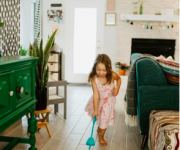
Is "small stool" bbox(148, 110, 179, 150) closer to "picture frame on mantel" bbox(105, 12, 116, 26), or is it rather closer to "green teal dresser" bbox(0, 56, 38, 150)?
"green teal dresser" bbox(0, 56, 38, 150)

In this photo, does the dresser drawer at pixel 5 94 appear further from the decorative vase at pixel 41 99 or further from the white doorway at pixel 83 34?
the white doorway at pixel 83 34

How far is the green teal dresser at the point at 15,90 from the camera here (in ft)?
5.63

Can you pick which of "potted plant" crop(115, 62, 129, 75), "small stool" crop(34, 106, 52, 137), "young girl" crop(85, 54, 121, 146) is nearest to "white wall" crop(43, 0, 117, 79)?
"potted plant" crop(115, 62, 129, 75)

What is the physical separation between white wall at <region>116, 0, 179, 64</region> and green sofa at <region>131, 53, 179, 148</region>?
3.82 metres

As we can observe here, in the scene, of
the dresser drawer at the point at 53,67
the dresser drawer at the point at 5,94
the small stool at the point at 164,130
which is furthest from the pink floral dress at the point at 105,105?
the dresser drawer at the point at 53,67

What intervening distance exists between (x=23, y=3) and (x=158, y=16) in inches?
123

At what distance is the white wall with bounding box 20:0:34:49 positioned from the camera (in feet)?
18.4

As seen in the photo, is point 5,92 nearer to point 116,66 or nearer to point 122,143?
point 122,143

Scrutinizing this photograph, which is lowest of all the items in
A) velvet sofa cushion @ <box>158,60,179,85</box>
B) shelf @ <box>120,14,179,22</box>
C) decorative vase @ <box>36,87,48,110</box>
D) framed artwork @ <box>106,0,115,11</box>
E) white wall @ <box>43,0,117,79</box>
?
decorative vase @ <box>36,87,48,110</box>

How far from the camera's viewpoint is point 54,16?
626 cm

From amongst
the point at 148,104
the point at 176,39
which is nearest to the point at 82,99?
the point at 148,104

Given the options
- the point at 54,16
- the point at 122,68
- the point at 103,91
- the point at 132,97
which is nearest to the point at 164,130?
the point at 132,97

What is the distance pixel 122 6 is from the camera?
6059 millimetres

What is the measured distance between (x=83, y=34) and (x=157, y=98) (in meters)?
4.18
